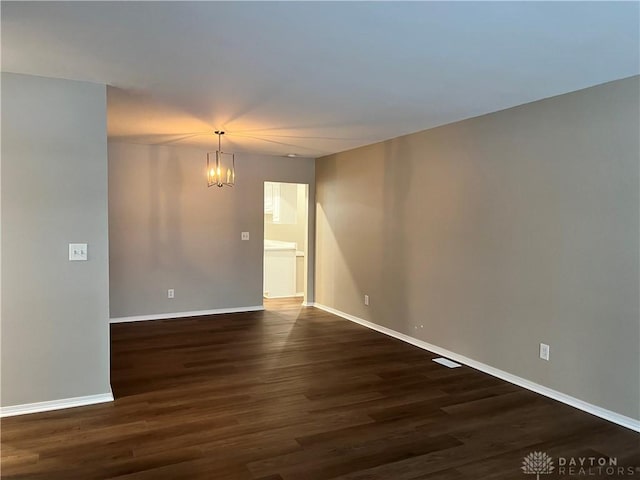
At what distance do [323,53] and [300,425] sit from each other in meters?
2.38

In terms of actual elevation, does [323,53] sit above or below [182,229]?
above

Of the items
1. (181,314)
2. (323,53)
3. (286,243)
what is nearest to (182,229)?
(181,314)

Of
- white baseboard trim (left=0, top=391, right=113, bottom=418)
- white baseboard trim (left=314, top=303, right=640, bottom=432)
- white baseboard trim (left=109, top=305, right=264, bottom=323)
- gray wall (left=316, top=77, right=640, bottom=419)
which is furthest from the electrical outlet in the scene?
white baseboard trim (left=109, top=305, right=264, bottom=323)

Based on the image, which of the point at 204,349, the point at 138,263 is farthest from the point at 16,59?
the point at 138,263

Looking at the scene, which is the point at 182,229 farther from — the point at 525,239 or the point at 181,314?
the point at 525,239

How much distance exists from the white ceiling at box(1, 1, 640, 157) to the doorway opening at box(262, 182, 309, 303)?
3.67 meters

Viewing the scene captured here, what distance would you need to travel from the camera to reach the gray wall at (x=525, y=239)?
125 inches

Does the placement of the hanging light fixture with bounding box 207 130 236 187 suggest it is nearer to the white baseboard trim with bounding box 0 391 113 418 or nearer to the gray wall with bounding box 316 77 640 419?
the gray wall with bounding box 316 77 640 419

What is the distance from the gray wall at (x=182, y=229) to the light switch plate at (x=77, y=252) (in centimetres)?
280

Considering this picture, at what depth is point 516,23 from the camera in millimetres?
2293

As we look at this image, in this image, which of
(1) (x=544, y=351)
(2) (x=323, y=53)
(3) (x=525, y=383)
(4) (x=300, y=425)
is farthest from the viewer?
(3) (x=525, y=383)

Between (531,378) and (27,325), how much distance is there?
3.86 metres

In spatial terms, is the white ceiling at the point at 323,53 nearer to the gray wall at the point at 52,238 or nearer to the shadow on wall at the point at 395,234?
the gray wall at the point at 52,238

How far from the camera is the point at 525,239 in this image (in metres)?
3.83
